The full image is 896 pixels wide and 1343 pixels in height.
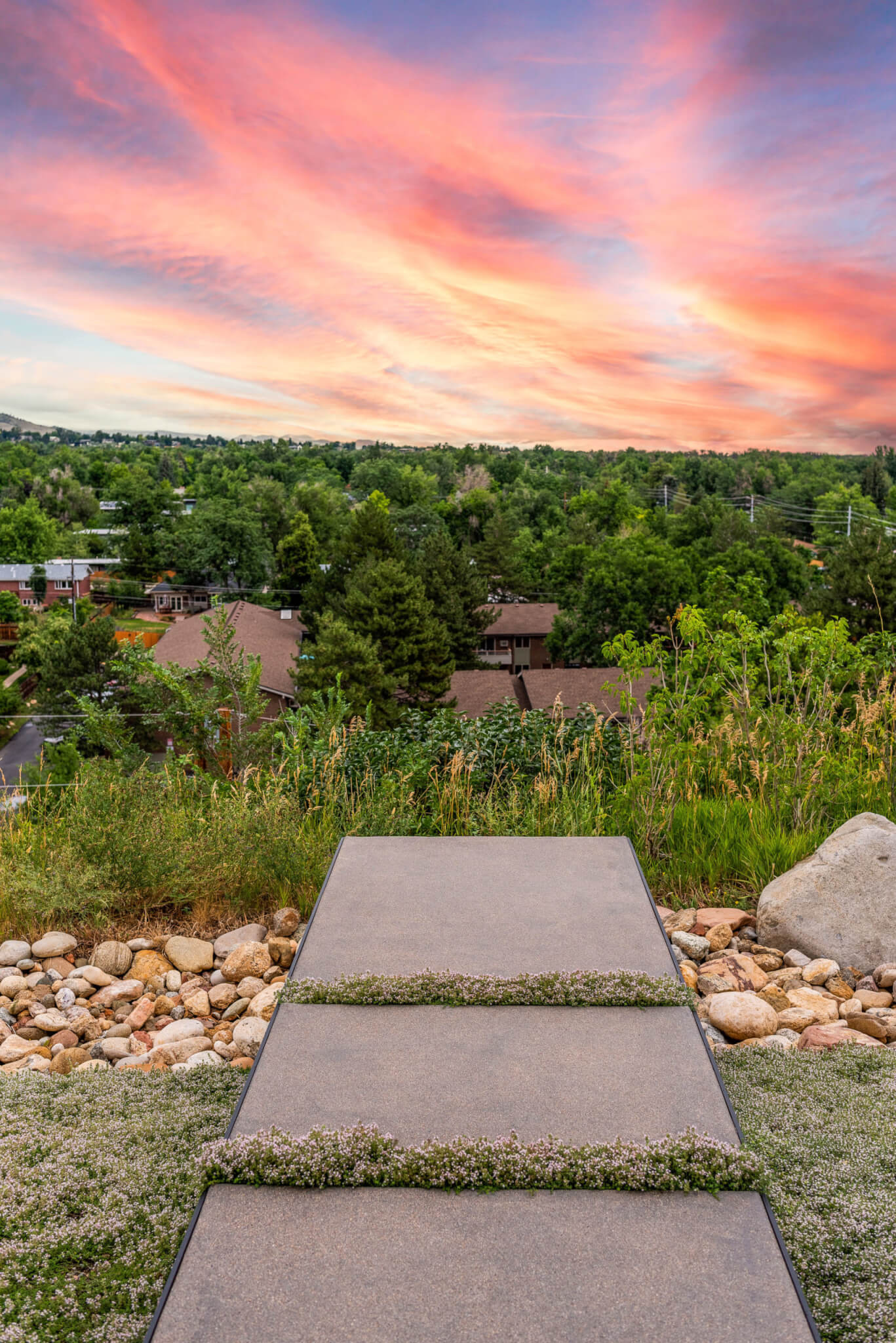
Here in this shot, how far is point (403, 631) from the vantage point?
2539 centimetres

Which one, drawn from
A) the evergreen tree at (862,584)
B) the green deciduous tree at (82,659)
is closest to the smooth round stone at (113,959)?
the green deciduous tree at (82,659)

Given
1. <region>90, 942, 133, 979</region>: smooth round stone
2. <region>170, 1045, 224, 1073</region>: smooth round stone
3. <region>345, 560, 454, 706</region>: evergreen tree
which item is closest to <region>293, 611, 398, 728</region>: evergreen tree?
<region>345, 560, 454, 706</region>: evergreen tree

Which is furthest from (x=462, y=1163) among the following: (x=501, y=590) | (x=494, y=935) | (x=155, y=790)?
(x=501, y=590)

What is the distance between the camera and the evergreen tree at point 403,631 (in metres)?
25.0

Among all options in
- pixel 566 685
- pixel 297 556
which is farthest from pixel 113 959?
pixel 297 556

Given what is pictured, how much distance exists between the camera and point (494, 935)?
2.72 metres

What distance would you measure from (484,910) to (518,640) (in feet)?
121

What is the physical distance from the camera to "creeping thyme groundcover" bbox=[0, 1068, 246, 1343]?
1536 millimetres

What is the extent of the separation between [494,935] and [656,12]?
350 inches

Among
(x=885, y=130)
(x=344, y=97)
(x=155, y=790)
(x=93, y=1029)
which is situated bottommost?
(x=93, y=1029)

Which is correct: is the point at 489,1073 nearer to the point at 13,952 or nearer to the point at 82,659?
the point at 13,952

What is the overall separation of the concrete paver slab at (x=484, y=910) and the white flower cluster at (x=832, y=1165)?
460 mm

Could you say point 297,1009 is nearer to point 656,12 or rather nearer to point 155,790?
point 155,790

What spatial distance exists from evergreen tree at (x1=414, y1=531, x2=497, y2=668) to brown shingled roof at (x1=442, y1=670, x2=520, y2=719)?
15.5 feet
